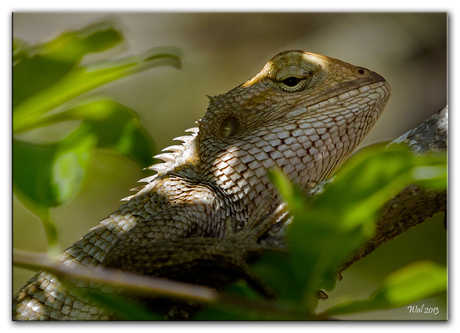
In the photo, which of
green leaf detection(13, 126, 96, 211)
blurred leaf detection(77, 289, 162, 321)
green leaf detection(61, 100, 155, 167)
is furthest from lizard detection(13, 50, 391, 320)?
blurred leaf detection(77, 289, 162, 321)

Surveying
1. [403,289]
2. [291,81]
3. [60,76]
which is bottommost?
[403,289]

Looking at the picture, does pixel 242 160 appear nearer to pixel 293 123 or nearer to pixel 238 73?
pixel 293 123

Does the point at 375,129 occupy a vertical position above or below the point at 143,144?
below

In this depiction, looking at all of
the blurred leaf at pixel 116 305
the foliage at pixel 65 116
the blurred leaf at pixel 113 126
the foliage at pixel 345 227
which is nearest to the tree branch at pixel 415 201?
the foliage at pixel 345 227

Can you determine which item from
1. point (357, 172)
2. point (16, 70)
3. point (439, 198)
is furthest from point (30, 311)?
point (439, 198)

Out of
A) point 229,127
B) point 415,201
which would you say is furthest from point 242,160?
point 415,201

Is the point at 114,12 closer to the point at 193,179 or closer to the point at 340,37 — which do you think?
the point at 193,179
